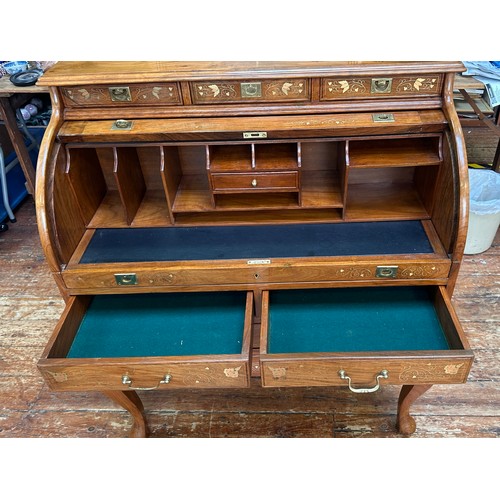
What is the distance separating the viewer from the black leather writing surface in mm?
1766

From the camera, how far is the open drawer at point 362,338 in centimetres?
151

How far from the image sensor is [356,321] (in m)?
1.78

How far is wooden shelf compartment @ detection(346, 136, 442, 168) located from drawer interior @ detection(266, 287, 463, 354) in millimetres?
504

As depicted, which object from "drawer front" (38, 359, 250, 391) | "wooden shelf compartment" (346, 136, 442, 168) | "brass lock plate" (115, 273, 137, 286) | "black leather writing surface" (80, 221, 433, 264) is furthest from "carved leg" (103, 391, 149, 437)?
"wooden shelf compartment" (346, 136, 442, 168)

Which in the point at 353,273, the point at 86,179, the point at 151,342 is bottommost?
the point at 151,342

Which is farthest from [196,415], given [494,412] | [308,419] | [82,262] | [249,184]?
[494,412]

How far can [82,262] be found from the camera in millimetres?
1781

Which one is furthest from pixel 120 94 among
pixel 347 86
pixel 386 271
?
pixel 386 271

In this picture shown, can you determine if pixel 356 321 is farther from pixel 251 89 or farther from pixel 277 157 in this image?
pixel 251 89

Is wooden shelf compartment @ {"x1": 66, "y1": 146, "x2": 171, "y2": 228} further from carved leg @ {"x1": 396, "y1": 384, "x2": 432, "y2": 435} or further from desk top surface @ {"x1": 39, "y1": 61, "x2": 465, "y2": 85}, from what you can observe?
carved leg @ {"x1": 396, "y1": 384, "x2": 432, "y2": 435}

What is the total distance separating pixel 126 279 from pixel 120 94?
26.0 inches

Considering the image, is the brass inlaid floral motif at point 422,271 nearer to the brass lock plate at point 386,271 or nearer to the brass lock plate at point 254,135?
the brass lock plate at point 386,271

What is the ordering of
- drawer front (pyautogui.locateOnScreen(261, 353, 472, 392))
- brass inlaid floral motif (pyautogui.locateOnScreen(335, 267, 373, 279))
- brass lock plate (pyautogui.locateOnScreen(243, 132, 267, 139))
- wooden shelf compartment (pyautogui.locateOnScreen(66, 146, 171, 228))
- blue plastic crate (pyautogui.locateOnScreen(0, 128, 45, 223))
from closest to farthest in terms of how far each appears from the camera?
1. drawer front (pyautogui.locateOnScreen(261, 353, 472, 392))
2. brass lock plate (pyautogui.locateOnScreen(243, 132, 267, 139))
3. brass inlaid floral motif (pyautogui.locateOnScreen(335, 267, 373, 279))
4. wooden shelf compartment (pyautogui.locateOnScreen(66, 146, 171, 228))
5. blue plastic crate (pyautogui.locateOnScreen(0, 128, 45, 223))

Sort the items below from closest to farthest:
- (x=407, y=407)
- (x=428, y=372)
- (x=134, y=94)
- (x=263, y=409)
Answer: (x=428, y=372)
(x=134, y=94)
(x=407, y=407)
(x=263, y=409)
